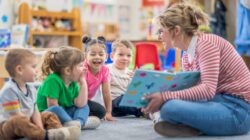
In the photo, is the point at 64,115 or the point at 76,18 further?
the point at 76,18

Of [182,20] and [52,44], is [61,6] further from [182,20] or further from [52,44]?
[182,20]

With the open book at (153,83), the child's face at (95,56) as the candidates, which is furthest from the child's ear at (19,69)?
the child's face at (95,56)

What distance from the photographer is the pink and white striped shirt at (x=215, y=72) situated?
156cm

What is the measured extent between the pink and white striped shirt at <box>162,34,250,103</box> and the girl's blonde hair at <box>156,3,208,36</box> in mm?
65

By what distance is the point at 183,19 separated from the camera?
1.67 metres

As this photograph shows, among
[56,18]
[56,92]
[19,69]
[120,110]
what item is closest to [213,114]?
[56,92]

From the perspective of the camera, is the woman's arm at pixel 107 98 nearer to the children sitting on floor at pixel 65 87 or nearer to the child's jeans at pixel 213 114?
the children sitting on floor at pixel 65 87

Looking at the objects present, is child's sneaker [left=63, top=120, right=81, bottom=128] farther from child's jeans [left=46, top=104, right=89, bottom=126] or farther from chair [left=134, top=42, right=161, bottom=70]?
chair [left=134, top=42, right=161, bottom=70]

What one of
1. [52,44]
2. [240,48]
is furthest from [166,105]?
[52,44]

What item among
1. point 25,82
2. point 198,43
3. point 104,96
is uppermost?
point 198,43

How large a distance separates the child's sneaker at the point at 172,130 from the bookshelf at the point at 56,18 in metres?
2.56

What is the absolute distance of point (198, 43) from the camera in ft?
5.35

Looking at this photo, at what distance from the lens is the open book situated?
155cm

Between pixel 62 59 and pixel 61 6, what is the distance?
2.77m
